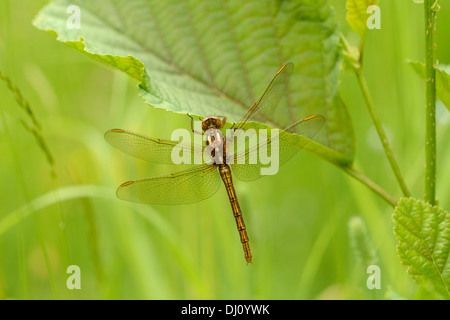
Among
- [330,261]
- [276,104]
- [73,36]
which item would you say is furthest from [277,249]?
[73,36]

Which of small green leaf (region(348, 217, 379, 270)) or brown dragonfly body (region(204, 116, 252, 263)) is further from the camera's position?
brown dragonfly body (region(204, 116, 252, 263))

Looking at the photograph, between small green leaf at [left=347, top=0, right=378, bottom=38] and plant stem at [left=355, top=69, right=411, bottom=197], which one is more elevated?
small green leaf at [left=347, top=0, right=378, bottom=38]

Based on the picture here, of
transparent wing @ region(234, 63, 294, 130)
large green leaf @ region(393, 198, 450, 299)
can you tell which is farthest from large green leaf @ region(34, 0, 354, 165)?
large green leaf @ region(393, 198, 450, 299)

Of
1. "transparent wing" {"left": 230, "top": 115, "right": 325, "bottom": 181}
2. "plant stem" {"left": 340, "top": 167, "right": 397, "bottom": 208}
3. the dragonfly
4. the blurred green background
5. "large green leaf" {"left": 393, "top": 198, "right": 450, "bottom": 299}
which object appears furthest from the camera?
the blurred green background

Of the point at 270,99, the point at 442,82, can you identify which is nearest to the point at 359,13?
the point at 442,82

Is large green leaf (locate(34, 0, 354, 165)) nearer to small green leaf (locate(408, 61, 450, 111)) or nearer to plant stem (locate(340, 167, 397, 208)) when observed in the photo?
plant stem (locate(340, 167, 397, 208))

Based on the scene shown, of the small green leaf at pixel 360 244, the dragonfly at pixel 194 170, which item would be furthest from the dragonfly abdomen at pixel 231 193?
the small green leaf at pixel 360 244
